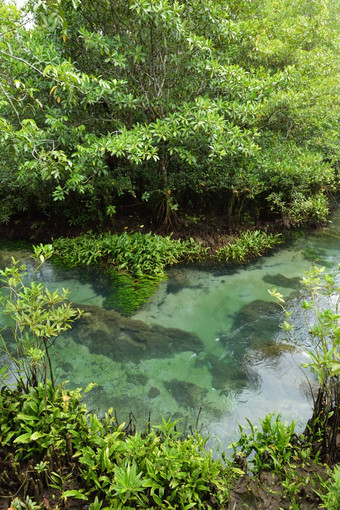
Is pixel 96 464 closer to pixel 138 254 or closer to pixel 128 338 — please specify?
pixel 128 338

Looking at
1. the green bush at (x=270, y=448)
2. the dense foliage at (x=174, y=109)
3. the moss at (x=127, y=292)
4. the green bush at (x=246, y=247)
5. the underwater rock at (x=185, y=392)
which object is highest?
the dense foliage at (x=174, y=109)

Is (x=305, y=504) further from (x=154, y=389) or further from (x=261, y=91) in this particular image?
(x=261, y=91)

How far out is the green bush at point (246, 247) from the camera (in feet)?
25.9

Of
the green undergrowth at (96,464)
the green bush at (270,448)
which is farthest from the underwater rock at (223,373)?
the green undergrowth at (96,464)

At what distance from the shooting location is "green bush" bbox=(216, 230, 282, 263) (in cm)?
790

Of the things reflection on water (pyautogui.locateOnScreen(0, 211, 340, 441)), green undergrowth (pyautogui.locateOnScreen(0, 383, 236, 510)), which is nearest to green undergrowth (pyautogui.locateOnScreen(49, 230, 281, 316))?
reflection on water (pyautogui.locateOnScreen(0, 211, 340, 441))

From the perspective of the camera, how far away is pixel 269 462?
9.18 ft

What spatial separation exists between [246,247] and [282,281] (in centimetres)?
163

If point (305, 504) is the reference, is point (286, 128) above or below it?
above

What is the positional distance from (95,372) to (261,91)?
6.50 metres

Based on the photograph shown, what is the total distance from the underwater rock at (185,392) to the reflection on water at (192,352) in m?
0.01

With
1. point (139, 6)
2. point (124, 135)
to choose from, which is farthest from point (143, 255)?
point (139, 6)

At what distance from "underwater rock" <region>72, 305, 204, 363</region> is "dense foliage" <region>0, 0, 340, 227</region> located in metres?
2.73

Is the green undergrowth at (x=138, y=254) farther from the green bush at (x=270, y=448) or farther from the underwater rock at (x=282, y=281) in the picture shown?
the green bush at (x=270, y=448)
